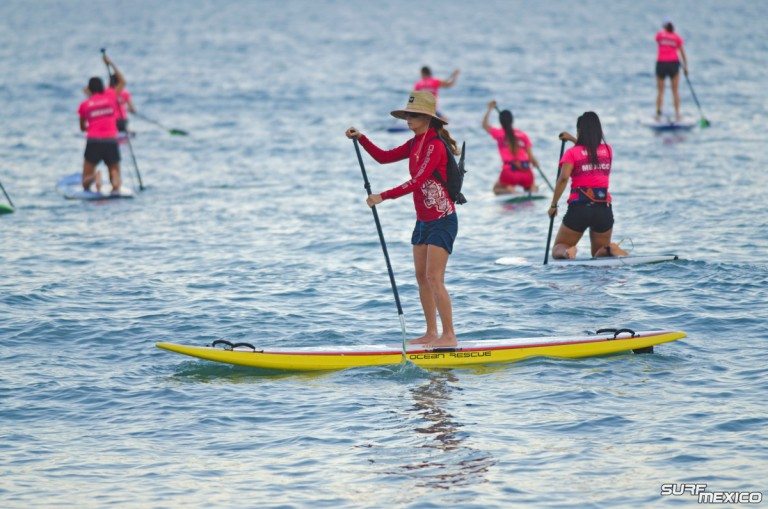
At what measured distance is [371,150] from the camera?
11625 mm

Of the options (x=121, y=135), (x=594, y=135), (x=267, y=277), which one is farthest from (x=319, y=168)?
(x=594, y=135)

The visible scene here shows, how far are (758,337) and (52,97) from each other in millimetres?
34692

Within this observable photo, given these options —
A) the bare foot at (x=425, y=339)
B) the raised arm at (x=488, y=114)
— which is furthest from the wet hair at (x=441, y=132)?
the raised arm at (x=488, y=114)

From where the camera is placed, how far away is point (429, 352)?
11734 millimetres

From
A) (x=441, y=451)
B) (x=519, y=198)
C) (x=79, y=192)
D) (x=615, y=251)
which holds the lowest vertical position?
(x=441, y=451)

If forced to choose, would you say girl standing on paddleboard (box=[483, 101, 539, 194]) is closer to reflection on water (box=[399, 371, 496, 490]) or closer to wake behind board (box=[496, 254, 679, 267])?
wake behind board (box=[496, 254, 679, 267])

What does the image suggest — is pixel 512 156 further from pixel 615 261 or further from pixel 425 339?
pixel 425 339

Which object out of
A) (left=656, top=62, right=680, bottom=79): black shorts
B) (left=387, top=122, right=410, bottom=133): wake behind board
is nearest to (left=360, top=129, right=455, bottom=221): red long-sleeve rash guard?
(left=656, top=62, right=680, bottom=79): black shorts

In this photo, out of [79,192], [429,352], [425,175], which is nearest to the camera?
[425,175]

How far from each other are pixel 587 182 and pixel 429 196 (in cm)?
416

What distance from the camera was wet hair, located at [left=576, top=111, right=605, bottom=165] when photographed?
1446cm

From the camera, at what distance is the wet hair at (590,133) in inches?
569

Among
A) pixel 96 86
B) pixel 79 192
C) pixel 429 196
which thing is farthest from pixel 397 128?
pixel 429 196

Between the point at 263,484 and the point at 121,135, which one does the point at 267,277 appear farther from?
the point at 121,135
